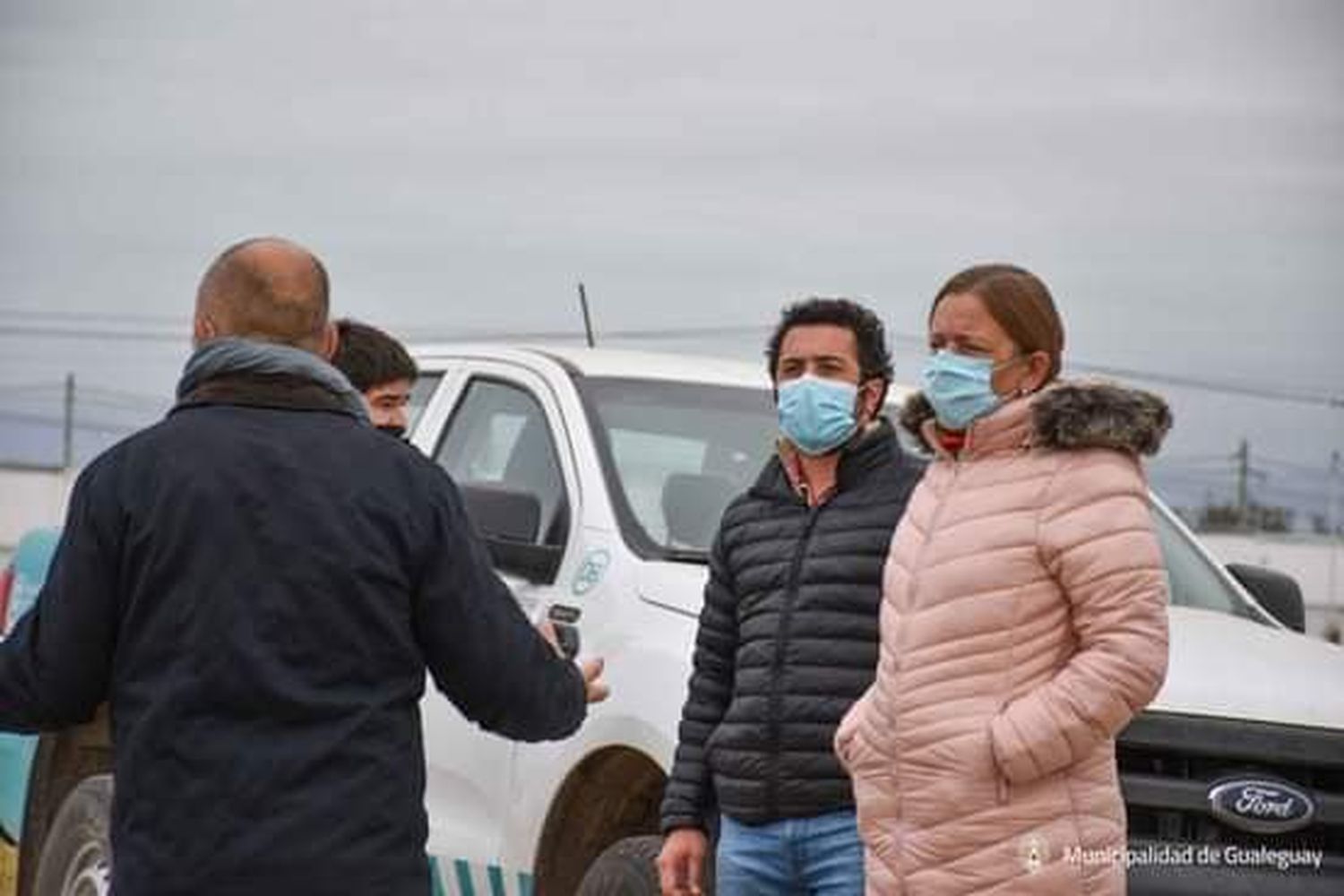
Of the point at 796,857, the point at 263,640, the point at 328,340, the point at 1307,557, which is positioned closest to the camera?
the point at 263,640

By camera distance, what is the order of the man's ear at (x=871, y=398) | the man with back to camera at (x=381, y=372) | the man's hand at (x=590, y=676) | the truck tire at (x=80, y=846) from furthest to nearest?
the truck tire at (x=80, y=846)
the man with back to camera at (x=381, y=372)
the man's ear at (x=871, y=398)
the man's hand at (x=590, y=676)

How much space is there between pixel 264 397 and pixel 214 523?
22 centimetres

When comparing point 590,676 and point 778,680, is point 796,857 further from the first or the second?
point 590,676

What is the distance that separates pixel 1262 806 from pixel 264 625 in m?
2.42

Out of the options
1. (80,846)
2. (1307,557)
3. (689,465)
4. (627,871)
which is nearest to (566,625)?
(689,465)

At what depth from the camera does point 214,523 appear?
4.12 metres

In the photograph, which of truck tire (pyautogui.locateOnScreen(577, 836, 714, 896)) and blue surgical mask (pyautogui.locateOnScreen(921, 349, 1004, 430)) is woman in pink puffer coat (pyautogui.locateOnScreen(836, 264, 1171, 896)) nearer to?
blue surgical mask (pyautogui.locateOnScreen(921, 349, 1004, 430))

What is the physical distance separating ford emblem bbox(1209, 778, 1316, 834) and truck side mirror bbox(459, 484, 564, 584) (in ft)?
6.00

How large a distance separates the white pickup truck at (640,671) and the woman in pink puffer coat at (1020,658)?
105 centimetres

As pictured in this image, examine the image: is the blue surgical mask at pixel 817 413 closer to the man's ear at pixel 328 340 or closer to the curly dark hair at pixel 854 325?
the curly dark hair at pixel 854 325

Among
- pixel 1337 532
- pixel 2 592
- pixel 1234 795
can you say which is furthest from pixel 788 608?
pixel 1337 532

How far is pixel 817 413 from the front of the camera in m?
5.37

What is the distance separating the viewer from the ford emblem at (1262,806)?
5652 mm

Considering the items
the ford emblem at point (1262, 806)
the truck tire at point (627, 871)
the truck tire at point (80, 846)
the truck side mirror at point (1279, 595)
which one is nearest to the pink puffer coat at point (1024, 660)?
the ford emblem at point (1262, 806)
